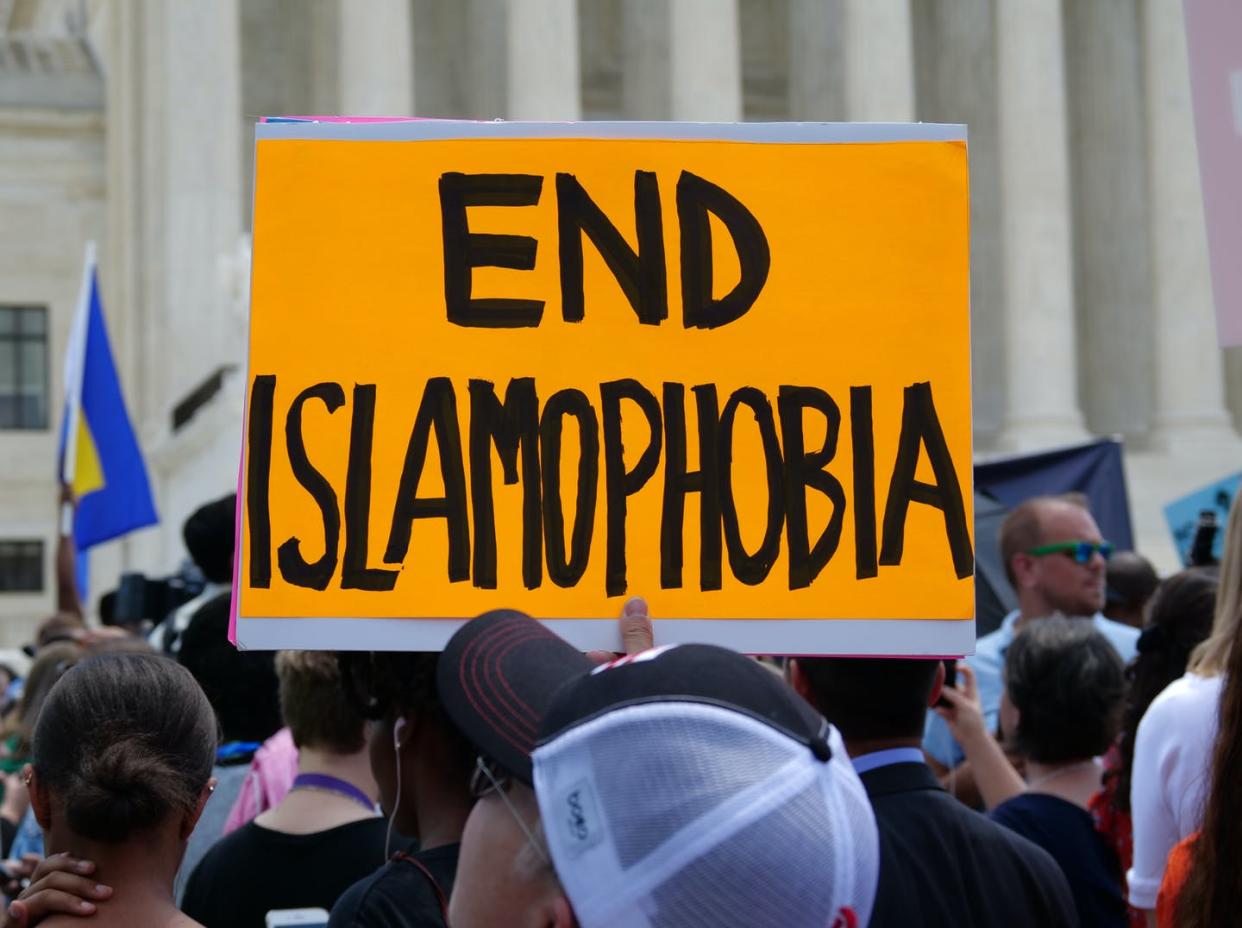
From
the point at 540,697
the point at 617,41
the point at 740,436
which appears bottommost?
the point at 540,697

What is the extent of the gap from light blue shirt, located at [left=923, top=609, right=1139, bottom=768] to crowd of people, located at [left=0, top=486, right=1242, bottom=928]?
0.08 ft

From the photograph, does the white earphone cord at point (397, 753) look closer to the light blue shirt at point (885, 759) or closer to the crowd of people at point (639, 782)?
the crowd of people at point (639, 782)

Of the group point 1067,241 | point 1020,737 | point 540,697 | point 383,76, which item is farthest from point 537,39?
point 540,697

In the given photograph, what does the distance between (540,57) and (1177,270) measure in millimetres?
14663

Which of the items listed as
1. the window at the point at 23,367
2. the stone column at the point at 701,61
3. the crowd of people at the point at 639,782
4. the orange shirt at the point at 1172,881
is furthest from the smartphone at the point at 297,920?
the window at the point at 23,367

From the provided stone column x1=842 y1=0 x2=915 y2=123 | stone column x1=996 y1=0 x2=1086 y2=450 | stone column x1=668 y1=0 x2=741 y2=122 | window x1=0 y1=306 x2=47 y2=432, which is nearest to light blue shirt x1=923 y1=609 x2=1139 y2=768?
stone column x1=668 y1=0 x2=741 y2=122

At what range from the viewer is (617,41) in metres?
46.1

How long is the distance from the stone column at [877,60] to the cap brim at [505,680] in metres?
37.5

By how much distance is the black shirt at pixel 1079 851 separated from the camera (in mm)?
5703

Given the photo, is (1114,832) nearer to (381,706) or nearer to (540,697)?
(381,706)

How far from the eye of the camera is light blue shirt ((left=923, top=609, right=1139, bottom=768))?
750cm

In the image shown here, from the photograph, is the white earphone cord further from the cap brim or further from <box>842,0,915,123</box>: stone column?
<box>842,0,915,123</box>: stone column

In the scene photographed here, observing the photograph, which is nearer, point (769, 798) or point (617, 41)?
point (769, 798)

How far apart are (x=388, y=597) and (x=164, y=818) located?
0.63 metres
